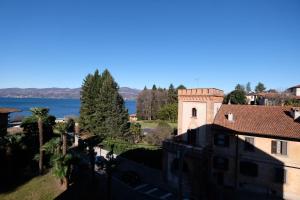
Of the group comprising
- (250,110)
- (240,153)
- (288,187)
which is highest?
(250,110)

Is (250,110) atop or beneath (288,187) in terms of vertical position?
atop

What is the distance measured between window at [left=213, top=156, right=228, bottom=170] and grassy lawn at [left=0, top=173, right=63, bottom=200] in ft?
60.6

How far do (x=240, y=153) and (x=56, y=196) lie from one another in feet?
70.6

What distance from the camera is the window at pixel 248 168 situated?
94.5ft

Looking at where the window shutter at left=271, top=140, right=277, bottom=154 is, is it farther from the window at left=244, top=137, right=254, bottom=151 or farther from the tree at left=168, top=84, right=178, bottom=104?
the tree at left=168, top=84, right=178, bottom=104

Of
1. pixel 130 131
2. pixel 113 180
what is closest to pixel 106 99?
pixel 130 131

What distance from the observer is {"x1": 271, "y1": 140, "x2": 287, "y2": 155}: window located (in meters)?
27.1

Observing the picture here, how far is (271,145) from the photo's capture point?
2788 cm

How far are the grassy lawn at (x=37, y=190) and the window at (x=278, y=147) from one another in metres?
24.2

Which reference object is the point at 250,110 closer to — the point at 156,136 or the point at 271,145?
the point at 271,145

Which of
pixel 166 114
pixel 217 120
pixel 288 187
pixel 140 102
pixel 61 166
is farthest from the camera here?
pixel 140 102

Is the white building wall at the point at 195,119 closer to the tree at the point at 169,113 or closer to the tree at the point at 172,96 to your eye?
the tree at the point at 169,113

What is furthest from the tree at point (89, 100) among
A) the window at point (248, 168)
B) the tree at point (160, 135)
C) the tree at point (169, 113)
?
the window at point (248, 168)

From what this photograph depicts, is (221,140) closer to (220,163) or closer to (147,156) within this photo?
(220,163)
